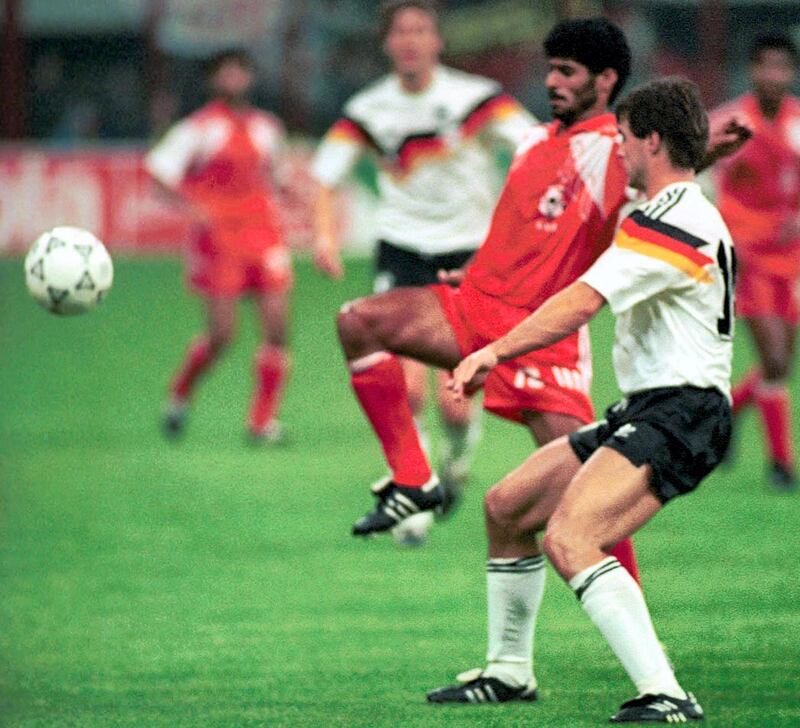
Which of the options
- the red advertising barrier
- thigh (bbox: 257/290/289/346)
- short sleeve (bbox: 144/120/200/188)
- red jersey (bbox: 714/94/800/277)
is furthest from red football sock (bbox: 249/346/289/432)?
the red advertising barrier

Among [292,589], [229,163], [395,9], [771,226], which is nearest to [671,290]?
[292,589]

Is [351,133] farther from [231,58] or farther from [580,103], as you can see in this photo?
[231,58]

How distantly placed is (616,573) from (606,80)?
175 cm

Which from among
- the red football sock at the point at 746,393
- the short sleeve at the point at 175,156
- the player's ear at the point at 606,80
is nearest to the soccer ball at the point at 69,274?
the player's ear at the point at 606,80

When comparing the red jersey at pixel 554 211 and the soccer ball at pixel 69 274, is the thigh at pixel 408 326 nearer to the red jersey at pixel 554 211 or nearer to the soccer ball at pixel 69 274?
the red jersey at pixel 554 211

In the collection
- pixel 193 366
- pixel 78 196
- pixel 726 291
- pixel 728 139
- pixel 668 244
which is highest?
pixel 728 139

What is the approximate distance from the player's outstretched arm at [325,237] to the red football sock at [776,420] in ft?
8.84

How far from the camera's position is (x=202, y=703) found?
19.2ft

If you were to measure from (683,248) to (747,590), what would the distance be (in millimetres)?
2770

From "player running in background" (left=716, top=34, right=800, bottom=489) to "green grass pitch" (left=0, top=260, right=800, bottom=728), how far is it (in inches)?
18.2

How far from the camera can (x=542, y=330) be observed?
518 cm

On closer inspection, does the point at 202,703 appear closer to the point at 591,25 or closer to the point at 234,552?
the point at 591,25

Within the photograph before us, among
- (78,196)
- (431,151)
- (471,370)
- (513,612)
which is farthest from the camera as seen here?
Result: (78,196)

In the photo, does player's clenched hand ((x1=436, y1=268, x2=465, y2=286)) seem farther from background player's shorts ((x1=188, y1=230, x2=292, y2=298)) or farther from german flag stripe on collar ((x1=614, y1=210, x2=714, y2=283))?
background player's shorts ((x1=188, y1=230, x2=292, y2=298))
